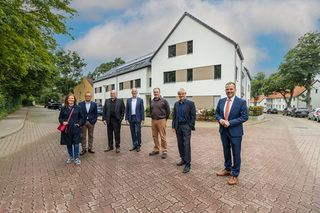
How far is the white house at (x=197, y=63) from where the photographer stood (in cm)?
1546

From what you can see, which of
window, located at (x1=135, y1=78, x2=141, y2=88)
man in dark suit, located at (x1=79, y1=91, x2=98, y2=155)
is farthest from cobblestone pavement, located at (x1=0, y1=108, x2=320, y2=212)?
window, located at (x1=135, y1=78, x2=141, y2=88)

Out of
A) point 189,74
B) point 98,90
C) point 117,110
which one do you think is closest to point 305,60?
point 189,74

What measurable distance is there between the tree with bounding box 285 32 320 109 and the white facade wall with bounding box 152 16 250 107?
17.2 metres

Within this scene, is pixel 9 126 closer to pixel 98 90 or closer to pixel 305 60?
pixel 98 90

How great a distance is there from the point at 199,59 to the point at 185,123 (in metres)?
14.3

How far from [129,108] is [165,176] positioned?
258 cm

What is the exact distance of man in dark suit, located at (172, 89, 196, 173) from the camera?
12.5 ft

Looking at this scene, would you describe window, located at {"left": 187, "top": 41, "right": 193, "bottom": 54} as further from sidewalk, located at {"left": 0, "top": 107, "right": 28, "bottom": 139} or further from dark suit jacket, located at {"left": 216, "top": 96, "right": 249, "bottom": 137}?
sidewalk, located at {"left": 0, "top": 107, "right": 28, "bottom": 139}

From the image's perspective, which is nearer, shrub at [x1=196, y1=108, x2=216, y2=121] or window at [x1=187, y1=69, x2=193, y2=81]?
shrub at [x1=196, y1=108, x2=216, y2=121]

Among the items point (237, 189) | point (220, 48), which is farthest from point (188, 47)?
point (237, 189)

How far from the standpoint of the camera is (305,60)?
86.2ft

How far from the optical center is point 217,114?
346 cm

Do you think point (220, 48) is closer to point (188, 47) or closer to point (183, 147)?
point (188, 47)

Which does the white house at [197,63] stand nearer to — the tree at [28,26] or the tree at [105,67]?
the tree at [28,26]
